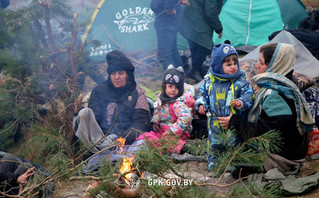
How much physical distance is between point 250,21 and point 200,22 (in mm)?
1607

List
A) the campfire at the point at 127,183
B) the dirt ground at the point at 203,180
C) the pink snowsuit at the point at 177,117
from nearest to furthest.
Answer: the campfire at the point at 127,183 → the dirt ground at the point at 203,180 → the pink snowsuit at the point at 177,117

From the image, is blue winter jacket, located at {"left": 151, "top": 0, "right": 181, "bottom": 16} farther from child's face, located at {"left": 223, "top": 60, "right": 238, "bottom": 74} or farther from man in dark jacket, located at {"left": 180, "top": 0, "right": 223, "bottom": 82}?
child's face, located at {"left": 223, "top": 60, "right": 238, "bottom": 74}

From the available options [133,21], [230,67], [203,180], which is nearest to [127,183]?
[203,180]

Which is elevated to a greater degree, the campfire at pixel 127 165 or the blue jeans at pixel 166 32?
the blue jeans at pixel 166 32

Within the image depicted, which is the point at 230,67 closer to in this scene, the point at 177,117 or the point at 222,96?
the point at 222,96

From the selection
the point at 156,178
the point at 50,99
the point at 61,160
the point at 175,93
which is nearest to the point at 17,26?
the point at 50,99

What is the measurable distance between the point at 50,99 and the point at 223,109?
2.92 m

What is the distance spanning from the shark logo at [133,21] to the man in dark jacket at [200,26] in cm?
168

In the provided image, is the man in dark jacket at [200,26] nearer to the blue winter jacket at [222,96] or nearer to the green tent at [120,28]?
the green tent at [120,28]

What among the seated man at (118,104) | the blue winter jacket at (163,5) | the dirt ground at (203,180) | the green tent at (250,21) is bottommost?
the dirt ground at (203,180)

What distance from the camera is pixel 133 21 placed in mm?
7906

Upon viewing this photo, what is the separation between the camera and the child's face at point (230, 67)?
358 centimetres

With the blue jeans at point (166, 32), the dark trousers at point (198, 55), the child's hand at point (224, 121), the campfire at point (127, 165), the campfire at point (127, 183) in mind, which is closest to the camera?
the campfire at point (127, 183)

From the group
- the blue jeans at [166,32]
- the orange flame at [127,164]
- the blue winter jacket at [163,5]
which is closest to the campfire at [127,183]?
the orange flame at [127,164]
